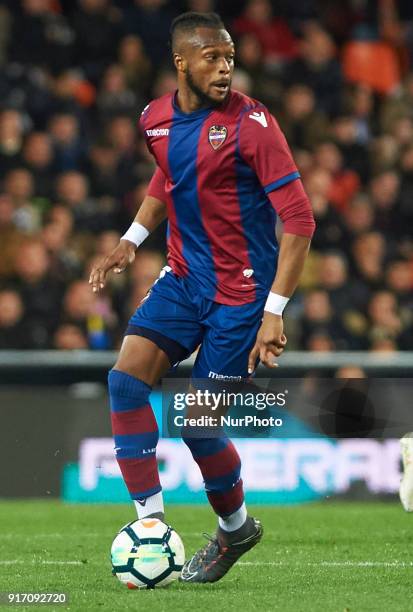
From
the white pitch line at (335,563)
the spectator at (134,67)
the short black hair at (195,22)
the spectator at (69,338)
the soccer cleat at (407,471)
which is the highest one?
the short black hair at (195,22)

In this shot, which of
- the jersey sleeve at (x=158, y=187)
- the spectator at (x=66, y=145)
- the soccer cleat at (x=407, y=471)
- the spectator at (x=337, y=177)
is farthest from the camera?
the spectator at (x=337, y=177)

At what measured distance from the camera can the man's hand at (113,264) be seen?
19.6ft

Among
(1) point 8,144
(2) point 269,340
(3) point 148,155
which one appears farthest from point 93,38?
(2) point 269,340

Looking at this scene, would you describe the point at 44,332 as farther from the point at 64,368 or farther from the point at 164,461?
the point at 164,461

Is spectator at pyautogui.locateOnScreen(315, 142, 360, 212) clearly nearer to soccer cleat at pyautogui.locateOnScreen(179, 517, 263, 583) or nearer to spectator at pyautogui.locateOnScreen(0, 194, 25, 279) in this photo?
spectator at pyautogui.locateOnScreen(0, 194, 25, 279)

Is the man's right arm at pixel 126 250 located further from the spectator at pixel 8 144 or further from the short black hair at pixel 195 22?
the spectator at pixel 8 144

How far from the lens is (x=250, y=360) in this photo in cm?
557

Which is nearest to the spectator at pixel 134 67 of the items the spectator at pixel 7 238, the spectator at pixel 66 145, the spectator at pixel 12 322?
the spectator at pixel 66 145

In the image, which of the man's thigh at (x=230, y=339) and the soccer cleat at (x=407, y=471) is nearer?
the man's thigh at (x=230, y=339)

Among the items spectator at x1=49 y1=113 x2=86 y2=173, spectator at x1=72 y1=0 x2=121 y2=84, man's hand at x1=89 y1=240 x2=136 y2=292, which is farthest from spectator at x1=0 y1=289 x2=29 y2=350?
man's hand at x1=89 y1=240 x2=136 y2=292

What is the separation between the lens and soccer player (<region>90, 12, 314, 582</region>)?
5621 mm

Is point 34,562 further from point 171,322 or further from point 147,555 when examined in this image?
point 171,322

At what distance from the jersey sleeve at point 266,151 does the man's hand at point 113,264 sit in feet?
2.47

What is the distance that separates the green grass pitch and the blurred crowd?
5.68 feet
